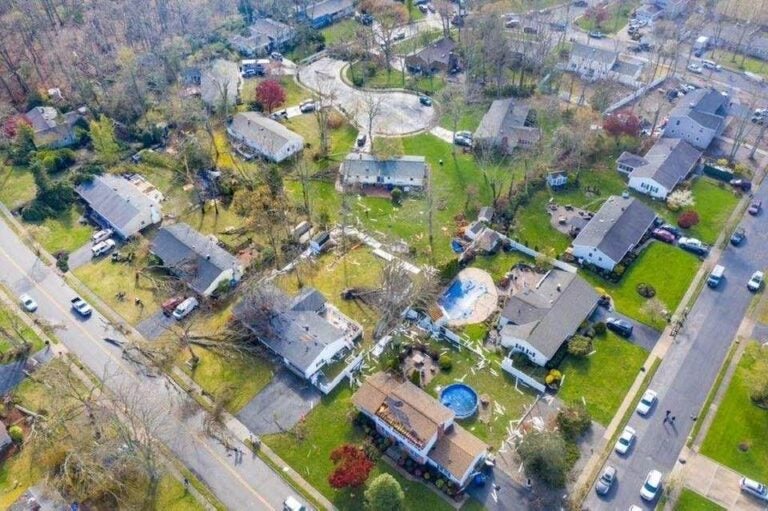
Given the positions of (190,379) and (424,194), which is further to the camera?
(424,194)

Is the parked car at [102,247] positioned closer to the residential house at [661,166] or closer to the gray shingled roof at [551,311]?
the gray shingled roof at [551,311]

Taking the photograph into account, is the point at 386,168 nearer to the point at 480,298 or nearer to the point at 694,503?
the point at 480,298

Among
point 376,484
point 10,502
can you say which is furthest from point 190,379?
point 376,484

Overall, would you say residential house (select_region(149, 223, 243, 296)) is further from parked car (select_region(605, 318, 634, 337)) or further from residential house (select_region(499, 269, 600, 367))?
parked car (select_region(605, 318, 634, 337))

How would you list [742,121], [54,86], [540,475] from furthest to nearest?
1. [54,86]
2. [742,121]
3. [540,475]

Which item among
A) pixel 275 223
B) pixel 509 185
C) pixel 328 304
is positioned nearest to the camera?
pixel 328 304

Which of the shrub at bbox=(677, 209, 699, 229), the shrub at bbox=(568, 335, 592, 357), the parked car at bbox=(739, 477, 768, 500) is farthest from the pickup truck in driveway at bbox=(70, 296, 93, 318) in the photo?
the shrub at bbox=(677, 209, 699, 229)

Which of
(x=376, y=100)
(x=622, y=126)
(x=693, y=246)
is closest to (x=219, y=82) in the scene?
(x=376, y=100)

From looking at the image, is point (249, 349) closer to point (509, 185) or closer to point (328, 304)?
point (328, 304)
